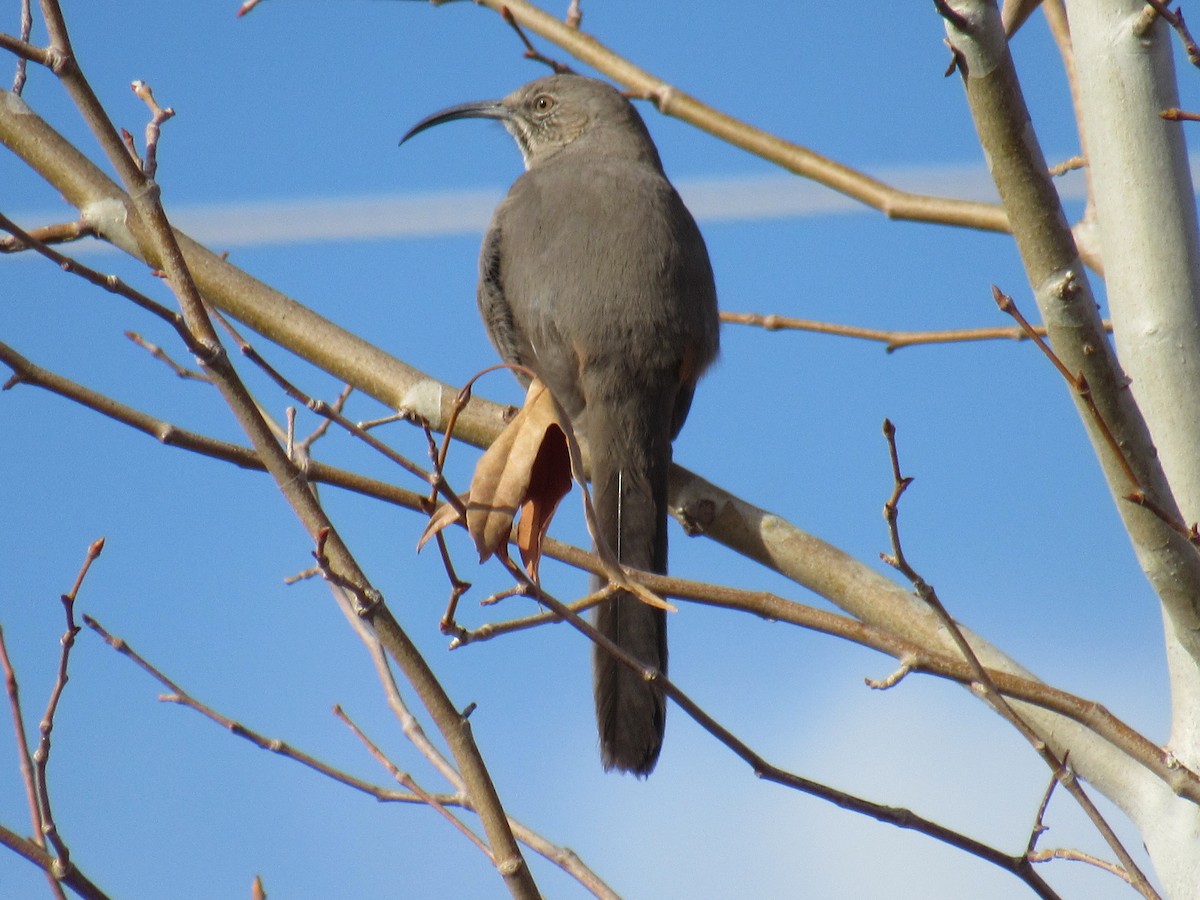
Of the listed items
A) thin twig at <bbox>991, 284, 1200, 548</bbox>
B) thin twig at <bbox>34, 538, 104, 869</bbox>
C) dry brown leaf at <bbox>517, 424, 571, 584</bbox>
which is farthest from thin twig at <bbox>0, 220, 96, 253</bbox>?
thin twig at <bbox>991, 284, 1200, 548</bbox>

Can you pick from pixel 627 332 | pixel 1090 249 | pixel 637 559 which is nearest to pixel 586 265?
pixel 627 332

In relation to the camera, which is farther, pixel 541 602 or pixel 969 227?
pixel 969 227

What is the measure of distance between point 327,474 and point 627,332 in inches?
83.1

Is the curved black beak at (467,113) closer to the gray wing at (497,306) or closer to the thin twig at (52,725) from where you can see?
the gray wing at (497,306)

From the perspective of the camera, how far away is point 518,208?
183 inches

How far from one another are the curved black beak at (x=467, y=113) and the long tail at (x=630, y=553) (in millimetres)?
2353

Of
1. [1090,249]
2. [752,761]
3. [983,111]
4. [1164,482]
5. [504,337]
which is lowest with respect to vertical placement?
[752,761]

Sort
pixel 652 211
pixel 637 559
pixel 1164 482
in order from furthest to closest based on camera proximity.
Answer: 1. pixel 652 211
2. pixel 637 559
3. pixel 1164 482

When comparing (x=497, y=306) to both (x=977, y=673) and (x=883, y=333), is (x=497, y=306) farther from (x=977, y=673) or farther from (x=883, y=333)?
(x=977, y=673)

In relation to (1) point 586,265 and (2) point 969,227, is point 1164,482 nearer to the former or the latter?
(2) point 969,227

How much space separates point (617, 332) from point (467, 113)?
2.35 m

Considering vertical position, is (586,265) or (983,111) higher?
(586,265)

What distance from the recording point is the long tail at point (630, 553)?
10.2 ft

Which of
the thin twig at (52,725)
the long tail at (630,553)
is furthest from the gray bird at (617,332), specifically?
the thin twig at (52,725)
